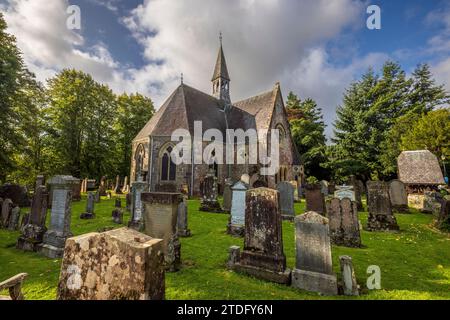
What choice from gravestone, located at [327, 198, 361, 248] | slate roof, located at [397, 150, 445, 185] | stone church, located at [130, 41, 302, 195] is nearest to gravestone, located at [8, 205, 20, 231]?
stone church, located at [130, 41, 302, 195]

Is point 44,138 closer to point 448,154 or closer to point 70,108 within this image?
point 70,108

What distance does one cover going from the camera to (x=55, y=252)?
530cm

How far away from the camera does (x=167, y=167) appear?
736 inches

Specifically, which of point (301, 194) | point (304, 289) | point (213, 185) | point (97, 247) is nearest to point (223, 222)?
point (213, 185)

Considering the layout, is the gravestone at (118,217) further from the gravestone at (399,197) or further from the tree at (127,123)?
the tree at (127,123)

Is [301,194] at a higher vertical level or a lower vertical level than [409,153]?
lower

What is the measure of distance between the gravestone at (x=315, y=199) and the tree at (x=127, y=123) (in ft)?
84.3

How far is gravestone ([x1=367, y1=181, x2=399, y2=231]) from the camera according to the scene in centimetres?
793

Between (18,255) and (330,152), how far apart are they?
30136mm

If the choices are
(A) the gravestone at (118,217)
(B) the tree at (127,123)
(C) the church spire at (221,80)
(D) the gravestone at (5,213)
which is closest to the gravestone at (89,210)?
(A) the gravestone at (118,217)

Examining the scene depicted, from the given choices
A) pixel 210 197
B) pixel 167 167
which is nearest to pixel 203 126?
pixel 167 167

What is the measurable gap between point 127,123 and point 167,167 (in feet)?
49.2

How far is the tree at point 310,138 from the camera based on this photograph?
95.2 ft

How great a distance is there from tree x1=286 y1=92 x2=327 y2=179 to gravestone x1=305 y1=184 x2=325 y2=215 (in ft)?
64.6
